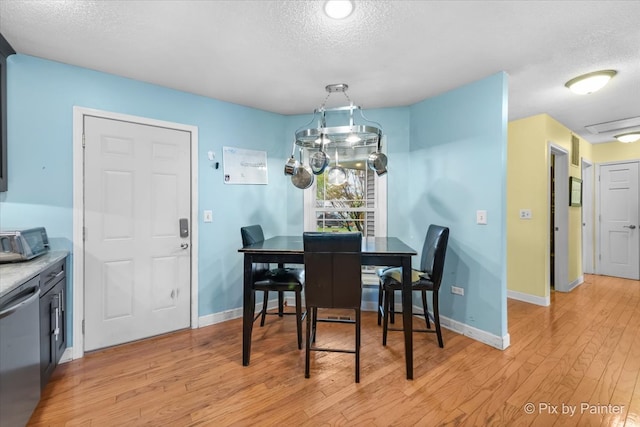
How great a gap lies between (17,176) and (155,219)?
957 mm

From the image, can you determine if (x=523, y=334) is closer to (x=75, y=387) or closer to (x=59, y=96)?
(x=75, y=387)

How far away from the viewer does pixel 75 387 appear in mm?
1950

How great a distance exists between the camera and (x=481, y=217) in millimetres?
2650

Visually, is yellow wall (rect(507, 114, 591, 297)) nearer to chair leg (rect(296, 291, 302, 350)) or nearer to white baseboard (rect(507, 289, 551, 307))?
white baseboard (rect(507, 289, 551, 307))

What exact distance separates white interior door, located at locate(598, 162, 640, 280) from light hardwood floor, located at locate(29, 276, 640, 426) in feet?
8.98

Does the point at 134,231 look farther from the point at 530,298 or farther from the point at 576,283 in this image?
the point at 576,283

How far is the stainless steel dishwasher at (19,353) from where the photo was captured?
130 centimetres

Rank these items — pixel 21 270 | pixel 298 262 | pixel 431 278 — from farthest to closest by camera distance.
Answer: pixel 431 278, pixel 298 262, pixel 21 270

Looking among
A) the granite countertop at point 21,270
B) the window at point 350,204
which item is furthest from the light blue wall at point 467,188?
the granite countertop at point 21,270

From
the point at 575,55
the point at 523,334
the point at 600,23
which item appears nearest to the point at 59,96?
the point at 600,23

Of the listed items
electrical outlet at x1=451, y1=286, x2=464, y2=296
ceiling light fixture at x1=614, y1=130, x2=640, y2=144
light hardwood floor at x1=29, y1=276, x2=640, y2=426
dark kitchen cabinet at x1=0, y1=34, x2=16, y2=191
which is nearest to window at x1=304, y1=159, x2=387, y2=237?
electrical outlet at x1=451, y1=286, x2=464, y2=296


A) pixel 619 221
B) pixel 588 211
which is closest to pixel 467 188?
pixel 588 211

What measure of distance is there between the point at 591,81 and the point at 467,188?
53.3 inches

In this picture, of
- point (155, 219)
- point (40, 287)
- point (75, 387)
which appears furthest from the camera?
point (155, 219)
